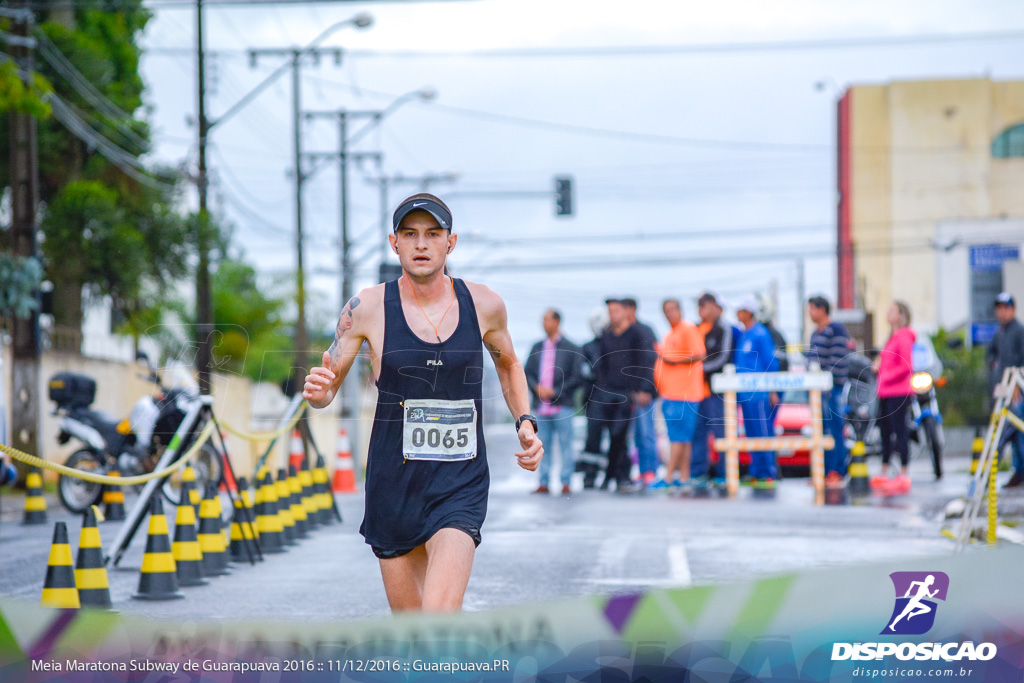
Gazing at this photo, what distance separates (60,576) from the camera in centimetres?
666

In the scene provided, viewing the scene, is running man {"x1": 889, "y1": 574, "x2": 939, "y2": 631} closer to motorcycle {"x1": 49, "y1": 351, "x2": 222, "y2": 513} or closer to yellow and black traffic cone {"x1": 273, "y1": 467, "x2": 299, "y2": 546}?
yellow and black traffic cone {"x1": 273, "y1": 467, "x2": 299, "y2": 546}

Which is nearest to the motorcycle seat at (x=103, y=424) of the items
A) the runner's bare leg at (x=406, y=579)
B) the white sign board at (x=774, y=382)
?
the white sign board at (x=774, y=382)

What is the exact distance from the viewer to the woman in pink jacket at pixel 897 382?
34.9 ft

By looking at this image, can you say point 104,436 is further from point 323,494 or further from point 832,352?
point 832,352

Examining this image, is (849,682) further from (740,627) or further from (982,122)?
(982,122)

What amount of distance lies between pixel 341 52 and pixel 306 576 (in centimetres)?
2426

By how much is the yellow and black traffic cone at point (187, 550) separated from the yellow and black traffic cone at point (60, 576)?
75.5 inches

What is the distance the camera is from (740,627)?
157 inches

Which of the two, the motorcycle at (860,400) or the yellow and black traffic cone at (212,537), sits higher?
the motorcycle at (860,400)

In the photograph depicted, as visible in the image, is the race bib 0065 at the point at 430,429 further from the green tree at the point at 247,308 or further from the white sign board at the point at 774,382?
the green tree at the point at 247,308

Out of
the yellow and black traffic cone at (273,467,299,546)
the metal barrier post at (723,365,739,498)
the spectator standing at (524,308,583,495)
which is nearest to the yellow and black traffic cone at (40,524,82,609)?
the yellow and black traffic cone at (273,467,299,546)

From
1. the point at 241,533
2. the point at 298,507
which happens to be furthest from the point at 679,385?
the point at 241,533

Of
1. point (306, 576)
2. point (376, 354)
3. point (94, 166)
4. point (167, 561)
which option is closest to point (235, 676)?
point (376, 354)

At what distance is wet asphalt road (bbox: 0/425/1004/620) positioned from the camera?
7.89 m
